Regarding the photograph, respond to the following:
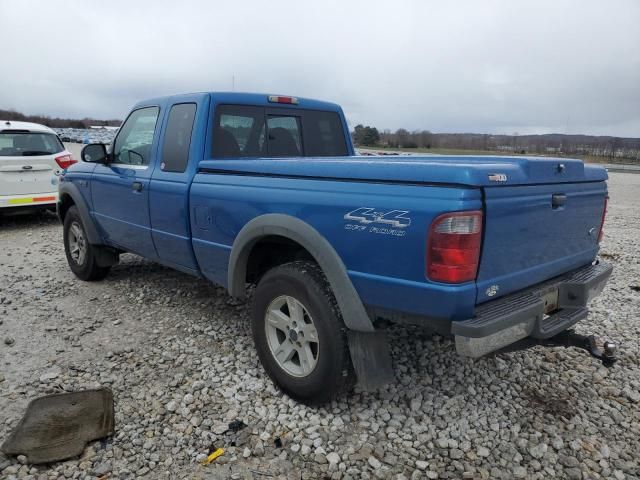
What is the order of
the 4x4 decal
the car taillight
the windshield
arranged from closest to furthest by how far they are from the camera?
the car taillight → the 4x4 decal → the windshield

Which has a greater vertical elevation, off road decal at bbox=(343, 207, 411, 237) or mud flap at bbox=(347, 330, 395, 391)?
off road decal at bbox=(343, 207, 411, 237)

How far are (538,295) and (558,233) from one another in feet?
1.34

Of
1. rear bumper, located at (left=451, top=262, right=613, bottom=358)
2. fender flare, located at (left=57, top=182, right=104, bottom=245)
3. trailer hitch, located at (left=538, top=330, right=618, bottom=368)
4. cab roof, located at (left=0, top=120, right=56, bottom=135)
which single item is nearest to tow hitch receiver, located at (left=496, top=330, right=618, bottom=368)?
trailer hitch, located at (left=538, top=330, right=618, bottom=368)

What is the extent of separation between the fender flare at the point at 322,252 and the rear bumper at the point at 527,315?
54cm

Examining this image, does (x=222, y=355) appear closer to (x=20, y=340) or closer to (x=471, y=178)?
(x=20, y=340)

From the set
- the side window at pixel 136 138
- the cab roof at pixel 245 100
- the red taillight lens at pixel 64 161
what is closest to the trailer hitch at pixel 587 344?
the cab roof at pixel 245 100

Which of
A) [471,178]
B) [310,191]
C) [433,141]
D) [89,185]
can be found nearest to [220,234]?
[310,191]

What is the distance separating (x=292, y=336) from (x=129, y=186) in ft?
7.66

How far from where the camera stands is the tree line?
92.6 ft

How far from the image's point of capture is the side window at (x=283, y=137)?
421 centimetres

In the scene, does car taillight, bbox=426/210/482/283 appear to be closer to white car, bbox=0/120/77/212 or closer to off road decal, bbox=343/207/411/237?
off road decal, bbox=343/207/411/237

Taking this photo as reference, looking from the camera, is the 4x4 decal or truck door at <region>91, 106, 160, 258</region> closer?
the 4x4 decal

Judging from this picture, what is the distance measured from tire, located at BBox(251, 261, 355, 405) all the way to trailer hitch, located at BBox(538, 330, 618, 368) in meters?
1.23

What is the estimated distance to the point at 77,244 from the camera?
5.60m
